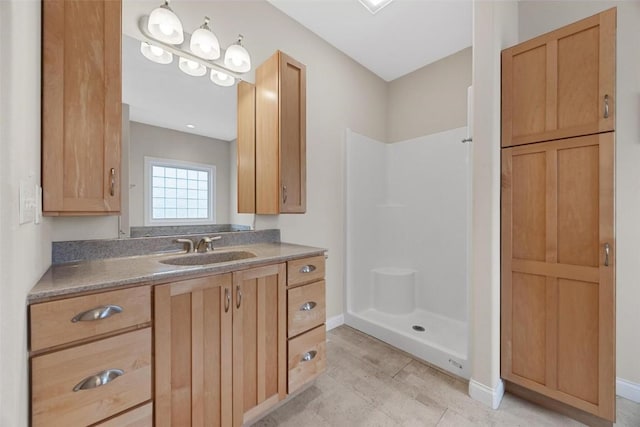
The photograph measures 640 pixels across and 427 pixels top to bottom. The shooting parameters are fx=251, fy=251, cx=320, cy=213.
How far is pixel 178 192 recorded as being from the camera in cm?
159

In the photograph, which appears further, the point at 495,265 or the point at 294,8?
the point at 294,8

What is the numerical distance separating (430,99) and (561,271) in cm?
212

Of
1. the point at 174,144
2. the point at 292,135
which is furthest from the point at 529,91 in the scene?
the point at 174,144

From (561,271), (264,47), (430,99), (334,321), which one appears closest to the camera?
(561,271)

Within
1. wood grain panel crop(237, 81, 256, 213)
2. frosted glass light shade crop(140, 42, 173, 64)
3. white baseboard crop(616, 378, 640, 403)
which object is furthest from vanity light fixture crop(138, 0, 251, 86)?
white baseboard crop(616, 378, 640, 403)

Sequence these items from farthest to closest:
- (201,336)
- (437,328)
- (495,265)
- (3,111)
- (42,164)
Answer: (437,328) < (495,265) < (201,336) < (42,164) < (3,111)

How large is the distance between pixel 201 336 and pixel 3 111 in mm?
945

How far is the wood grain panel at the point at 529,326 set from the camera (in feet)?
4.81

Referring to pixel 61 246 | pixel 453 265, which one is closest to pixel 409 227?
pixel 453 265

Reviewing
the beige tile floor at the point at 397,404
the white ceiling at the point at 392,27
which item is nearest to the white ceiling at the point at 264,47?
the white ceiling at the point at 392,27

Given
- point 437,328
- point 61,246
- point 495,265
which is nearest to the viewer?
point 61,246

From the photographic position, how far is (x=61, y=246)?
120cm

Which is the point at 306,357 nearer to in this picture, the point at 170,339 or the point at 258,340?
the point at 258,340

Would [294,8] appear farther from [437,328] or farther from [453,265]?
[437,328]
